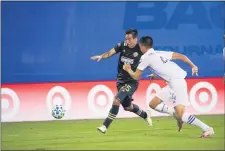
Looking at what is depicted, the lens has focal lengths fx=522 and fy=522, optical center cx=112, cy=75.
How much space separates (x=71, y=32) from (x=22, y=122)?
2267mm

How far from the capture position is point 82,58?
11.8 m

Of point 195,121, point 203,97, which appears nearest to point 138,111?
point 195,121

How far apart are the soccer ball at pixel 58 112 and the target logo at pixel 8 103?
84cm

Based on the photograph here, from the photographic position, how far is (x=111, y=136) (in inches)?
370

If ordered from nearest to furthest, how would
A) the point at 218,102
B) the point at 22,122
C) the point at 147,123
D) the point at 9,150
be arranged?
the point at 9,150 < the point at 147,123 < the point at 22,122 < the point at 218,102

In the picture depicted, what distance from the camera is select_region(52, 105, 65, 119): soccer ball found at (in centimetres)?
1153

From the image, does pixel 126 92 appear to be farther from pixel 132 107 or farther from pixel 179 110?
pixel 179 110

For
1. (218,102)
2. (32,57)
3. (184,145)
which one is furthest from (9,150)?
(218,102)

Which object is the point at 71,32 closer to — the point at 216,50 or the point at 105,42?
the point at 105,42

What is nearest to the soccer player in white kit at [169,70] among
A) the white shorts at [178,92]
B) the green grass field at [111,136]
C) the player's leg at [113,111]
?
the white shorts at [178,92]

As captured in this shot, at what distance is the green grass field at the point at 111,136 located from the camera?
8516 mm

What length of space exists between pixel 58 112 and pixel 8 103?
44.0 inches

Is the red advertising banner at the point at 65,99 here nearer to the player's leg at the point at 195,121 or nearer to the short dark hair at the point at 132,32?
the short dark hair at the point at 132,32

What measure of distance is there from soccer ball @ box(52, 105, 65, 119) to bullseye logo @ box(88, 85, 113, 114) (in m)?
0.63
